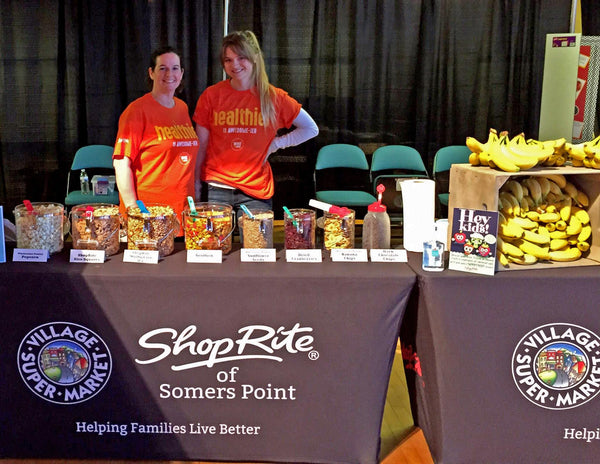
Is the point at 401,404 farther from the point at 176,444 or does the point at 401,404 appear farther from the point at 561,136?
the point at 561,136

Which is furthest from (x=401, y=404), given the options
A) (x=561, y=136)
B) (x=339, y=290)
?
(x=561, y=136)

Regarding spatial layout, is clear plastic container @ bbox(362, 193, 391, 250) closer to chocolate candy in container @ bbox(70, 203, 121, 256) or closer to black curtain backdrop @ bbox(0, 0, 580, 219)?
chocolate candy in container @ bbox(70, 203, 121, 256)

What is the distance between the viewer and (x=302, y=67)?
17.3 feet

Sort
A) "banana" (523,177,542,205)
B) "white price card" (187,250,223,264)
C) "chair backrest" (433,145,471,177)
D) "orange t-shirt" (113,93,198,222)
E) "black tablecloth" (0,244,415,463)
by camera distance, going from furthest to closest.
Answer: "chair backrest" (433,145,471,177), "orange t-shirt" (113,93,198,222), "banana" (523,177,542,205), "white price card" (187,250,223,264), "black tablecloth" (0,244,415,463)

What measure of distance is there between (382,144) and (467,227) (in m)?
3.74

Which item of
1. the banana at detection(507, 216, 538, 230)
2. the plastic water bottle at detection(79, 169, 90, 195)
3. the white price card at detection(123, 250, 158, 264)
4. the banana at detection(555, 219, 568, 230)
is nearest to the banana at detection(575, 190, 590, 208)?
the banana at detection(555, 219, 568, 230)

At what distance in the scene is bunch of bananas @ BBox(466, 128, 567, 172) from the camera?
1.84 m

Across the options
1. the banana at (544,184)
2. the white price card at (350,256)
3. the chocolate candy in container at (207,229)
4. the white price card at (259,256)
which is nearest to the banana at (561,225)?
the banana at (544,184)

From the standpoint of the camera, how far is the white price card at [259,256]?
187 cm

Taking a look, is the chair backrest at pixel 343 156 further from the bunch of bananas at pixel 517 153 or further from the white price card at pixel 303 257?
the white price card at pixel 303 257

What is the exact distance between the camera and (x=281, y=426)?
5.99 ft

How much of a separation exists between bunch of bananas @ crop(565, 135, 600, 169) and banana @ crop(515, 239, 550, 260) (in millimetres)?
313

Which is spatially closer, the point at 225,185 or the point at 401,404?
the point at 401,404

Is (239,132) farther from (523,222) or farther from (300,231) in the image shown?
(523,222)
